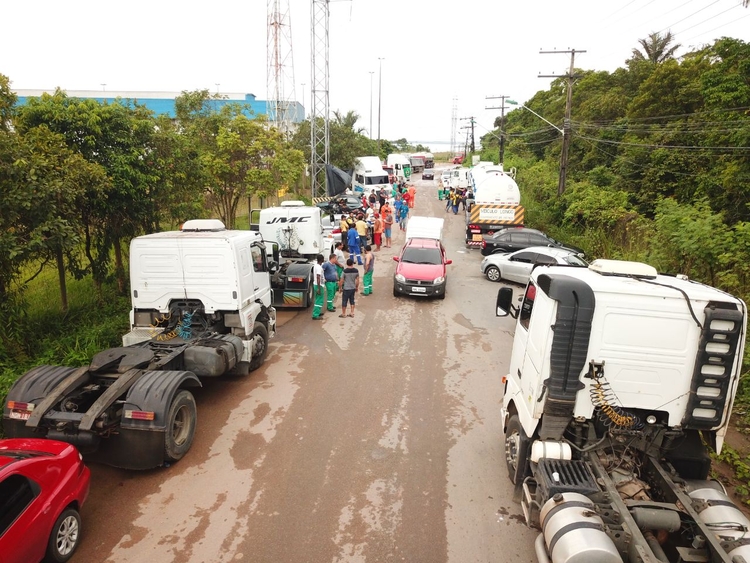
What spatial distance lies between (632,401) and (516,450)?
1.52m

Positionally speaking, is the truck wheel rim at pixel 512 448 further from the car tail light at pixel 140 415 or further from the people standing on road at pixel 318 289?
the people standing on road at pixel 318 289

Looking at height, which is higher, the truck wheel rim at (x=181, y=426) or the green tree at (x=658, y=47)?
the green tree at (x=658, y=47)

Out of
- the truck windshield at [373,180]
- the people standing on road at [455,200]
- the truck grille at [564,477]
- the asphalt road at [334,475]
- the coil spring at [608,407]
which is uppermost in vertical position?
the truck windshield at [373,180]

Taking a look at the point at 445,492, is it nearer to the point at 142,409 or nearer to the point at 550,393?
the point at 550,393

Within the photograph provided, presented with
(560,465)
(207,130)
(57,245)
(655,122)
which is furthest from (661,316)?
(655,122)

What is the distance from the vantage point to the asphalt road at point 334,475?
4.99 meters

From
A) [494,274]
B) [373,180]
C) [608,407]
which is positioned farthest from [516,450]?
[373,180]

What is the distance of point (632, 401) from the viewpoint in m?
4.75

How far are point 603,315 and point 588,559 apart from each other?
214 centimetres

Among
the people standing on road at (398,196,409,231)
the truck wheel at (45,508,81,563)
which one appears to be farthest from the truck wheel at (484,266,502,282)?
the truck wheel at (45,508,81,563)

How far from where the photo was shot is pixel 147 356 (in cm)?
688

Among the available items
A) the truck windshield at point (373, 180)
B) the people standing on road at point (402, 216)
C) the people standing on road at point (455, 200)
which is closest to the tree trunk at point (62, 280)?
the people standing on road at point (402, 216)

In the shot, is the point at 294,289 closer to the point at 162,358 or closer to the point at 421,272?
the point at 421,272

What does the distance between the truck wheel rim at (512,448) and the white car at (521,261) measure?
935cm
